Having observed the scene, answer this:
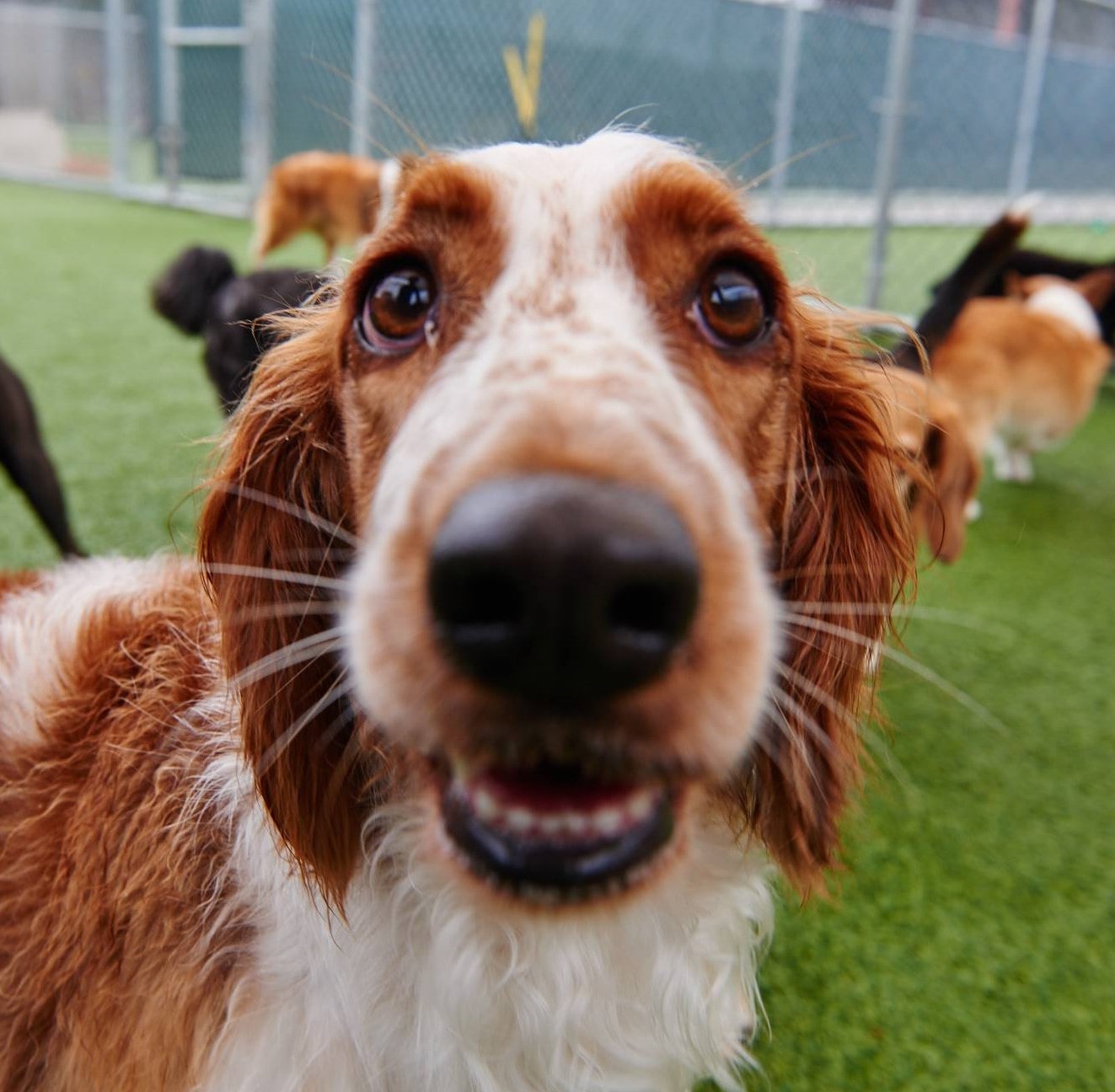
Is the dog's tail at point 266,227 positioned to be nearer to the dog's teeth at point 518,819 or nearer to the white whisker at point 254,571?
the white whisker at point 254,571

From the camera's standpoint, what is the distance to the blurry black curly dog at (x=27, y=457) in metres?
3.01

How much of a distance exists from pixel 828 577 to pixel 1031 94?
34.6 ft

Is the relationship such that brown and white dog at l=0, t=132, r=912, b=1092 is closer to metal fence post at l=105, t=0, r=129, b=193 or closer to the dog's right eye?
the dog's right eye

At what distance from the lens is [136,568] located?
83.1 inches

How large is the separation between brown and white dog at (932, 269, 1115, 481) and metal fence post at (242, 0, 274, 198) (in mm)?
9775

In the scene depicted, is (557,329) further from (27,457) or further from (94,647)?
(27,457)

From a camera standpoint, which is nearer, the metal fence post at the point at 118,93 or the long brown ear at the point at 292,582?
the long brown ear at the point at 292,582

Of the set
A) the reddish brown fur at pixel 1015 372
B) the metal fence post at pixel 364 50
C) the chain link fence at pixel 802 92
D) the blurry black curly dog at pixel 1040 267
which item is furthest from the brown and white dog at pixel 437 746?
the metal fence post at pixel 364 50

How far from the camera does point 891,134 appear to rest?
20.7 ft

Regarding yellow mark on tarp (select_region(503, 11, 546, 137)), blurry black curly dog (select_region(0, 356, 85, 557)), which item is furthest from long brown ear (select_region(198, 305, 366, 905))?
yellow mark on tarp (select_region(503, 11, 546, 137))

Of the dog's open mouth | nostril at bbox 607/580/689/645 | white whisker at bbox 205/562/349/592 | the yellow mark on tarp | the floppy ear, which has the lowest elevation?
the dog's open mouth

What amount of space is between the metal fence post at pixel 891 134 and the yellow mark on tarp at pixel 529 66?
2.97m

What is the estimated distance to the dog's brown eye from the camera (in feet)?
4.46

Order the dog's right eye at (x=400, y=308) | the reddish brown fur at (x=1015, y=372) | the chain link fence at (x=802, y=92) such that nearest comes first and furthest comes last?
the dog's right eye at (x=400, y=308), the reddish brown fur at (x=1015, y=372), the chain link fence at (x=802, y=92)
